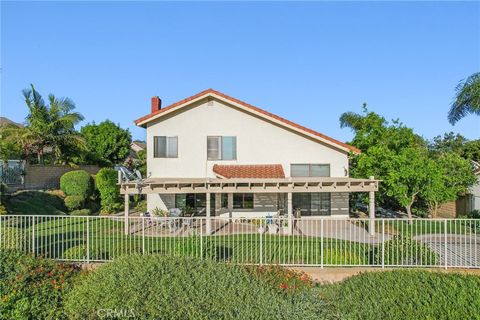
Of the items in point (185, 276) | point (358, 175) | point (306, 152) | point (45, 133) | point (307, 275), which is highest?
point (45, 133)

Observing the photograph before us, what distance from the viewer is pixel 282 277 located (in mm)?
9172

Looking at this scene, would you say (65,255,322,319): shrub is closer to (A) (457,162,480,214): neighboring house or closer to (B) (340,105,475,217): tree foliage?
(B) (340,105,475,217): tree foliage

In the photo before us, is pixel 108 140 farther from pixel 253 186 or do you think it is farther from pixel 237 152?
pixel 253 186

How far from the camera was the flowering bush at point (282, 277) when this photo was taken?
28.9 feet

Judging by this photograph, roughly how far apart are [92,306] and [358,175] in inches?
763

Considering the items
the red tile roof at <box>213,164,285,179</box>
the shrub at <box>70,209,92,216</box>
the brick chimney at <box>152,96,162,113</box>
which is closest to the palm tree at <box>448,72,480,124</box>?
the red tile roof at <box>213,164,285,179</box>

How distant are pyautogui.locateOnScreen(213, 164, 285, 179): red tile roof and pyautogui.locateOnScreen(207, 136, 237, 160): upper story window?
2.06 feet

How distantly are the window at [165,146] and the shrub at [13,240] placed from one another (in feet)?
37.1

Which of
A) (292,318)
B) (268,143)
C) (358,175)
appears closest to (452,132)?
(358,175)

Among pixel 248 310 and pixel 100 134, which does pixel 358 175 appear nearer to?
pixel 248 310

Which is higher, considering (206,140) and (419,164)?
(206,140)

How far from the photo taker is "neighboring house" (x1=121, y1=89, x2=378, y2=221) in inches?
845

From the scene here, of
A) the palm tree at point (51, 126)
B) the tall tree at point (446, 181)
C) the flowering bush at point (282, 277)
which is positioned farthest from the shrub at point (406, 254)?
the palm tree at point (51, 126)

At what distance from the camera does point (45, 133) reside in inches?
1144
